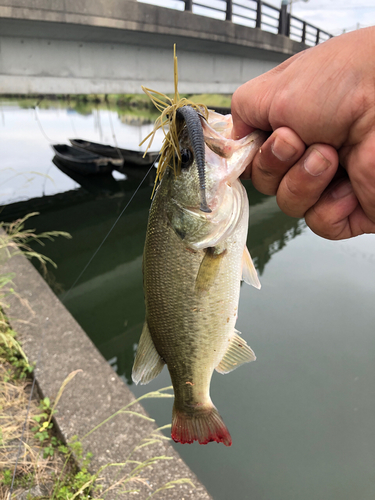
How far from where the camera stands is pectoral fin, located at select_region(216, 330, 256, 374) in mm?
1607

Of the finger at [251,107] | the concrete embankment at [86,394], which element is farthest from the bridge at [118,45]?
the finger at [251,107]

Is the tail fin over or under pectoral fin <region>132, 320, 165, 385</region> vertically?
under

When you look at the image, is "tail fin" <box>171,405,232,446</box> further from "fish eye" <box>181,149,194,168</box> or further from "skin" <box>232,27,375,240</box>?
"fish eye" <box>181,149,194,168</box>

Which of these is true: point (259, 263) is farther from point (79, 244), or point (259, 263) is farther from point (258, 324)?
point (79, 244)

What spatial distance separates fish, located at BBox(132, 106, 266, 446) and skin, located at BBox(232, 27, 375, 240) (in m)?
0.12

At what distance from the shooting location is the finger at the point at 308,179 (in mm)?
1206

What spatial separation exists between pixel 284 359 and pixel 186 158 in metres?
4.02

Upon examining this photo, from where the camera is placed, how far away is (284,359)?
4.61m

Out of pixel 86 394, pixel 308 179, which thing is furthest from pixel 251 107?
pixel 86 394

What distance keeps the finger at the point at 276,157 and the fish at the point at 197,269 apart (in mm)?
72

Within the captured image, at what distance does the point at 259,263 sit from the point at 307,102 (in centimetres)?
636

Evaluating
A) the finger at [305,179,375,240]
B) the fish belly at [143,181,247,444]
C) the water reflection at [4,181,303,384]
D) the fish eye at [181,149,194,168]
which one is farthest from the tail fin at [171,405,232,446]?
the water reflection at [4,181,303,384]

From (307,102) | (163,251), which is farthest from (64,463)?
(307,102)

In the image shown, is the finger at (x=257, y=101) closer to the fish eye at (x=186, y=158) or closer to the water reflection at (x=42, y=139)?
the fish eye at (x=186, y=158)
